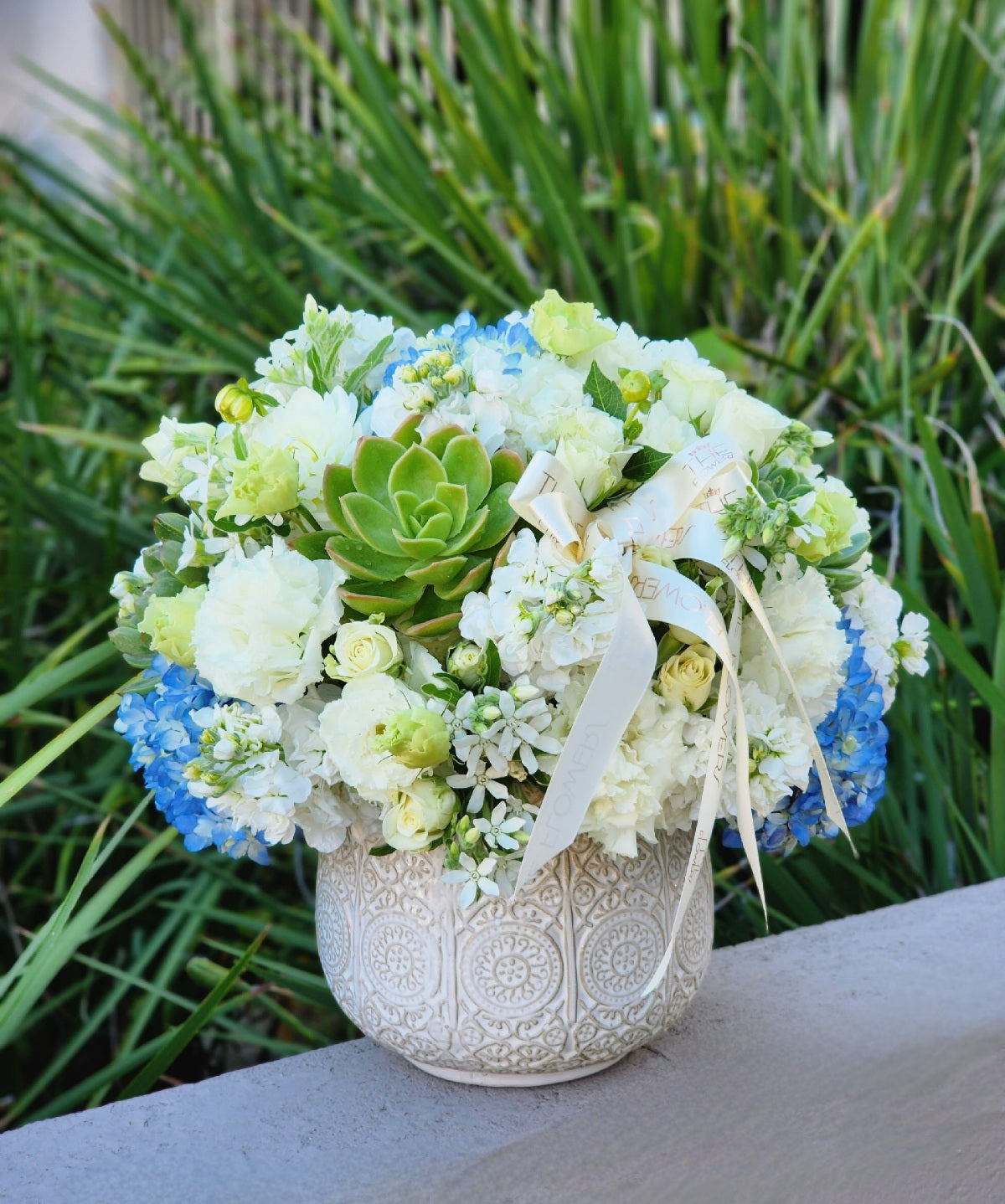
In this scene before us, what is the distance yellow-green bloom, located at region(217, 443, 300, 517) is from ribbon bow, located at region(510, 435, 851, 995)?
11 cm

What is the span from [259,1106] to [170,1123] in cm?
5

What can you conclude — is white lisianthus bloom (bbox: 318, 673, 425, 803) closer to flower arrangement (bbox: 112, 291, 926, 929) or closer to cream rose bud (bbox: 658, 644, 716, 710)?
flower arrangement (bbox: 112, 291, 926, 929)

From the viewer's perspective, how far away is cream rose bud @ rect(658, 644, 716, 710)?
0.61 meters

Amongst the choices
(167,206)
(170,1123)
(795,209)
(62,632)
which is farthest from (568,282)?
(170,1123)

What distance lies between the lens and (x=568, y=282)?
1713 millimetres

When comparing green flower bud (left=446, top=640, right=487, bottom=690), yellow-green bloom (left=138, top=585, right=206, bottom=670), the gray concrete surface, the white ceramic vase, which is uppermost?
yellow-green bloom (left=138, top=585, right=206, bottom=670)

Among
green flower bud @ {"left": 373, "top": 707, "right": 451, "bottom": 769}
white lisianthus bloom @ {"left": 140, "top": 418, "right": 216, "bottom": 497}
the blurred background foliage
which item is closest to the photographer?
green flower bud @ {"left": 373, "top": 707, "right": 451, "bottom": 769}

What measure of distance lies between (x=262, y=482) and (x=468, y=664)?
14 centimetres

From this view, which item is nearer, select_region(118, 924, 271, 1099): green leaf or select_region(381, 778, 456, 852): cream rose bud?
select_region(381, 778, 456, 852): cream rose bud

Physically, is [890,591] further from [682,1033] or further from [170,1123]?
[170,1123]

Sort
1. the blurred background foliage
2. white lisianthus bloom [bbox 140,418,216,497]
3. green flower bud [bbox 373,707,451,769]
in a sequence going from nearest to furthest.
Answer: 1. green flower bud [bbox 373,707,451,769]
2. white lisianthus bloom [bbox 140,418,216,497]
3. the blurred background foliage

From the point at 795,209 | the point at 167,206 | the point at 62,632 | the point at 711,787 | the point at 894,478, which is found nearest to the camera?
the point at 711,787

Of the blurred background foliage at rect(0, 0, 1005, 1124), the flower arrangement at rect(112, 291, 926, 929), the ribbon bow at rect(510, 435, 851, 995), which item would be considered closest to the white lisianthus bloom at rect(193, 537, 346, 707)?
the flower arrangement at rect(112, 291, 926, 929)

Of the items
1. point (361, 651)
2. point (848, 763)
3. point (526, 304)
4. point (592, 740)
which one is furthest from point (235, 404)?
point (526, 304)
